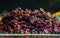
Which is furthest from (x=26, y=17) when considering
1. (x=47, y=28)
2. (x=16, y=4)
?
(x=16, y=4)

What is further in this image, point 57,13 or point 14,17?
point 57,13

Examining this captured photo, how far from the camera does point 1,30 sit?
5.55m

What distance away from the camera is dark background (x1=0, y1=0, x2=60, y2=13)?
831 centimetres

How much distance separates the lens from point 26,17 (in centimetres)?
602

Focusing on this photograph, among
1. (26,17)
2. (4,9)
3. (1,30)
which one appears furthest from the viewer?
(4,9)

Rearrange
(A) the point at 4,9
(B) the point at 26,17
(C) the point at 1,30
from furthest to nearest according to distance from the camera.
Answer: (A) the point at 4,9 → (B) the point at 26,17 → (C) the point at 1,30

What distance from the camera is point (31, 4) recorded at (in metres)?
8.44

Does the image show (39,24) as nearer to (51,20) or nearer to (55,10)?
(51,20)

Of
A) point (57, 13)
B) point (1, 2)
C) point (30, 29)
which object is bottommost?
point (30, 29)

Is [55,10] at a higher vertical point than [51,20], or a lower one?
higher

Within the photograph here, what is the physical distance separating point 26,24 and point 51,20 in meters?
0.72

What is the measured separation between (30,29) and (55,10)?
10.1 ft

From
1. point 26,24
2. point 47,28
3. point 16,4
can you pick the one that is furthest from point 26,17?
point 16,4

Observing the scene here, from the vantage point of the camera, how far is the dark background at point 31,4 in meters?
8.31
